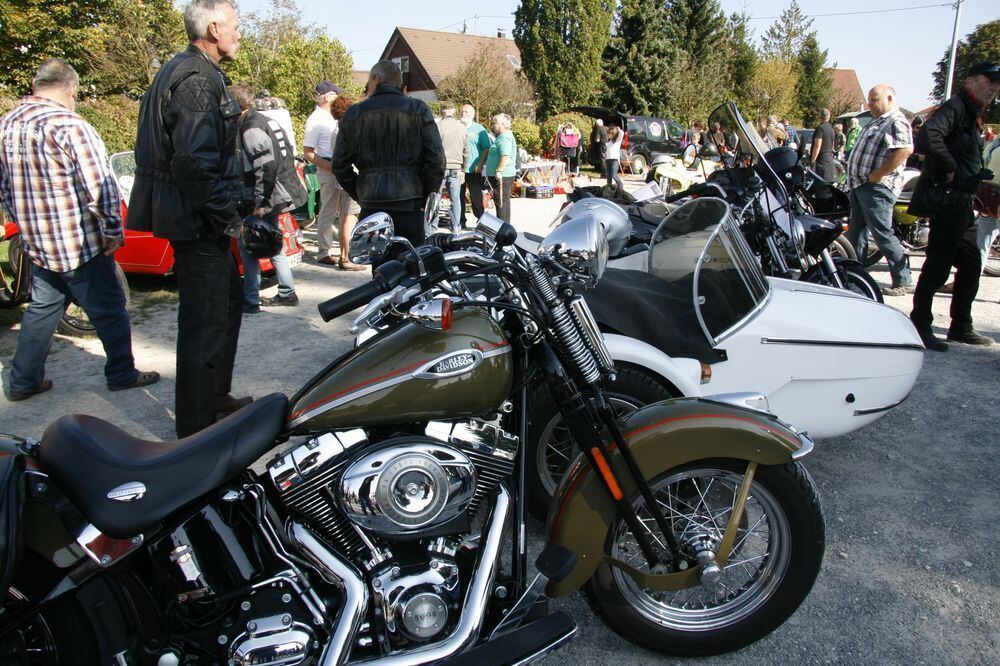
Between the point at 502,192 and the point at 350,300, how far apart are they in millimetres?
8646

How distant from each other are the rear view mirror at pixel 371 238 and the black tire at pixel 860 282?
4.20 metres

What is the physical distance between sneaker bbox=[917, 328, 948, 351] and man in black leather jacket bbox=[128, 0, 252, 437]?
185 inches

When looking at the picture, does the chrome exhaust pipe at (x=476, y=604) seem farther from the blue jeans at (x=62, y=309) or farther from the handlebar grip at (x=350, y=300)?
the blue jeans at (x=62, y=309)

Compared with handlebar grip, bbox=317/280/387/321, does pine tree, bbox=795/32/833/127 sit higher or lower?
higher

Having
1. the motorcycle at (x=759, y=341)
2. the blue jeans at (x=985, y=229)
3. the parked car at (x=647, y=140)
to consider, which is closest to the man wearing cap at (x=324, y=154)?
the motorcycle at (x=759, y=341)

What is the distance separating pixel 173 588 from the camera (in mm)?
1779

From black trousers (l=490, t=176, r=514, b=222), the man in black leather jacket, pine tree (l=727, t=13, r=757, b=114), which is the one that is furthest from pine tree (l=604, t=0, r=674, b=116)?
the man in black leather jacket

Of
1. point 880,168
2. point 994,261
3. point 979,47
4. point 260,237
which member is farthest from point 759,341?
point 979,47

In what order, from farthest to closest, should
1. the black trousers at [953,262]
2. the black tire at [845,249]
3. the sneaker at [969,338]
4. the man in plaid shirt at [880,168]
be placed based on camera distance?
the black tire at [845,249] < the man in plaid shirt at [880,168] < the sneaker at [969,338] < the black trousers at [953,262]

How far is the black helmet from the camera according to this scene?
3.18 m

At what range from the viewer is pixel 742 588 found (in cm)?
221

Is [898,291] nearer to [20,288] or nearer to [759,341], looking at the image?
[759,341]

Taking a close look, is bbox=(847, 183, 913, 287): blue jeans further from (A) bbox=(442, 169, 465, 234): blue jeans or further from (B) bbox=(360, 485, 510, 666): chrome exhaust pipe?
(B) bbox=(360, 485, 510, 666): chrome exhaust pipe

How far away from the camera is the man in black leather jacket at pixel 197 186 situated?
2898mm
